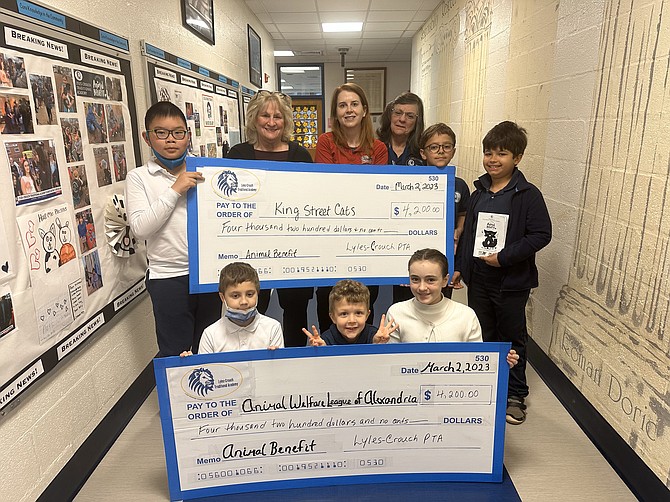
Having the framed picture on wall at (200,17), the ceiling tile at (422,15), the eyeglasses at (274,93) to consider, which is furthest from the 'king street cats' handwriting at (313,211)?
the ceiling tile at (422,15)

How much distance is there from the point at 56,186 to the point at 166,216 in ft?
1.28

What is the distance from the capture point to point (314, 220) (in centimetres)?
190

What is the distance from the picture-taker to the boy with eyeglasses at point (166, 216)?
69.5 inches

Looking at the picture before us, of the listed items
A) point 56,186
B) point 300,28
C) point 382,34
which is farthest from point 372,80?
point 56,186

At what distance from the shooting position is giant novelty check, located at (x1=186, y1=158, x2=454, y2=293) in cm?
178

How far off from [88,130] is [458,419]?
1.85 m

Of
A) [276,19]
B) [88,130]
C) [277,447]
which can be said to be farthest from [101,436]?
[276,19]

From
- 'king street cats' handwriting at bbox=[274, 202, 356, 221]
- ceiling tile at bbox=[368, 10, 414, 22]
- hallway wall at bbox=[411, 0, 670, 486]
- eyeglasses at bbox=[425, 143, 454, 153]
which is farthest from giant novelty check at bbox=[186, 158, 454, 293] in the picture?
ceiling tile at bbox=[368, 10, 414, 22]

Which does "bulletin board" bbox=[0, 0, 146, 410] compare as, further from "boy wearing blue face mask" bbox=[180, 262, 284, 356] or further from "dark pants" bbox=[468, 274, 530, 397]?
"dark pants" bbox=[468, 274, 530, 397]

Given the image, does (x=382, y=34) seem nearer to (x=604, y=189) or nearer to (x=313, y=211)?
(x=604, y=189)

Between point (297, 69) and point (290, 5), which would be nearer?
point (290, 5)

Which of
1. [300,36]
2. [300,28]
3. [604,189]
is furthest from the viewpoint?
[300,36]

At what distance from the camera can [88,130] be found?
1904 mm

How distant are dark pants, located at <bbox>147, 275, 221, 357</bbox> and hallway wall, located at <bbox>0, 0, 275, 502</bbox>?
29 centimetres
